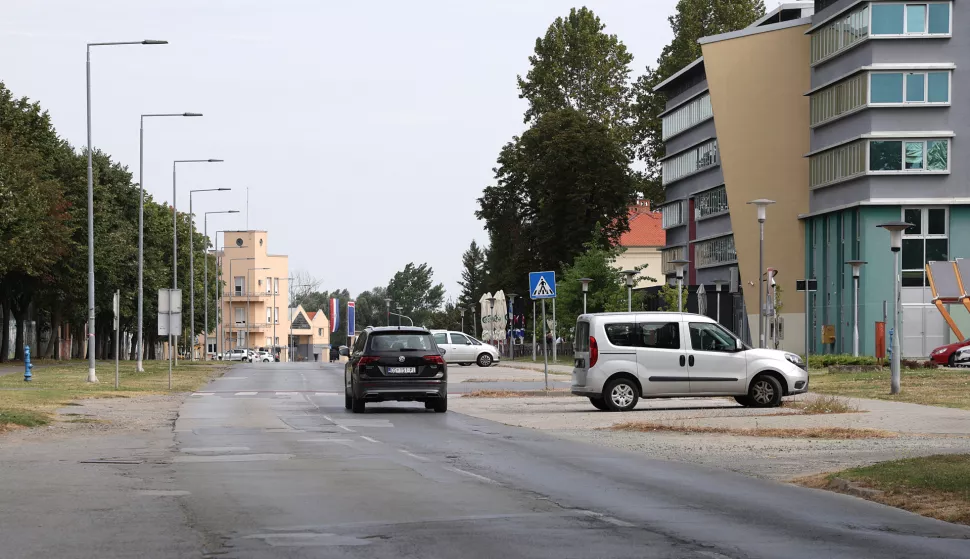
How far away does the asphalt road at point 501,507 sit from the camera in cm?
1004

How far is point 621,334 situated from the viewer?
2894 centimetres

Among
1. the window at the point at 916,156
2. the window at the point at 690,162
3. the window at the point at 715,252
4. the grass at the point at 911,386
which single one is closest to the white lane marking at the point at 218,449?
the grass at the point at 911,386

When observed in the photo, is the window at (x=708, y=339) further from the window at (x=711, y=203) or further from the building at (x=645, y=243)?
the building at (x=645, y=243)

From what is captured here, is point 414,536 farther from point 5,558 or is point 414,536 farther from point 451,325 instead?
point 451,325

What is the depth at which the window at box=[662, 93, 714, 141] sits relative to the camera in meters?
89.3

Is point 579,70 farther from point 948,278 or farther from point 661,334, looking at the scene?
point 661,334

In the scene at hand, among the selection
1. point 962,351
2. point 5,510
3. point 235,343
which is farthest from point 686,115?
point 235,343

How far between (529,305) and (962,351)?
39640 millimetres

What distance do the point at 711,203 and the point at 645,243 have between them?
4446 centimetres

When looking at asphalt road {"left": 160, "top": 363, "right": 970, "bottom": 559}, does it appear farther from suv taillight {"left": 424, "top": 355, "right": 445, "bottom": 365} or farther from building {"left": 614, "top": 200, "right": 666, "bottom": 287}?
building {"left": 614, "top": 200, "right": 666, "bottom": 287}

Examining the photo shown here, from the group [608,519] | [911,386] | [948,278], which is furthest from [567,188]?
[608,519]

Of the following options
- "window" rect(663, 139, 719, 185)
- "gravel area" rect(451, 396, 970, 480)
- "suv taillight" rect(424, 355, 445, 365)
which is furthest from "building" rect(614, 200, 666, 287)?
"suv taillight" rect(424, 355, 445, 365)

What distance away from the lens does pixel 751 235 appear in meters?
81.6

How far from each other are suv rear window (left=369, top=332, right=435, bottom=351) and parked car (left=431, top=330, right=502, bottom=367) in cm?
3952
